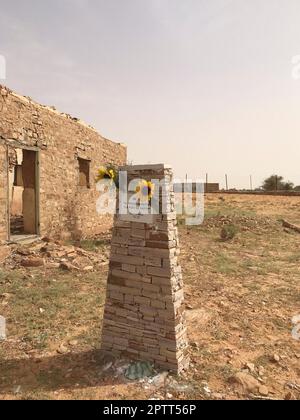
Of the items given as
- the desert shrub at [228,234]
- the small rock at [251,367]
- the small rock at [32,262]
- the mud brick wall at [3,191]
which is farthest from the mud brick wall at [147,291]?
the desert shrub at [228,234]

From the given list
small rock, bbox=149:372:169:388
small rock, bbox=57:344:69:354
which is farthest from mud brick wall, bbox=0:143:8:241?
small rock, bbox=149:372:169:388

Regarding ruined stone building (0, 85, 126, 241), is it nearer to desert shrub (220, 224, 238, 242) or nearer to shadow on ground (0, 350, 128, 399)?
shadow on ground (0, 350, 128, 399)

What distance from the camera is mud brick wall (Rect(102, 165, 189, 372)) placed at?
11.0 ft

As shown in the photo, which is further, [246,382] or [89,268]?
[89,268]

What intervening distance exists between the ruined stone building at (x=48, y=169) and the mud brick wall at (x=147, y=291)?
4400 mm

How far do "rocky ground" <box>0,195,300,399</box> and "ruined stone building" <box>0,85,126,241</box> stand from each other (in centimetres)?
72

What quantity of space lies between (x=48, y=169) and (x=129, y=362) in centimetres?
612

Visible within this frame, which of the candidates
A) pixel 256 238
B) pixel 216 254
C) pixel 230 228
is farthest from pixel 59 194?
pixel 256 238

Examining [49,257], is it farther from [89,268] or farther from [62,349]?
[62,349]

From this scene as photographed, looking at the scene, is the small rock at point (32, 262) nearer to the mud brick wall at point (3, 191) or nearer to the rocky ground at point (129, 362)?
the rocky ground at point (129, 362)

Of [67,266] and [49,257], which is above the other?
[49,257]

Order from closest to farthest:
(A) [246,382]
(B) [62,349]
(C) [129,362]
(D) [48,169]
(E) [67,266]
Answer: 1. (A) [246,382]
2. (C) [129,362]
3. (B) [62,349]
4. (E) [67,266]
5. (D) [48,169]

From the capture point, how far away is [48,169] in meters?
8.42

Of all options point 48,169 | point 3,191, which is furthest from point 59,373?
point 48,169
